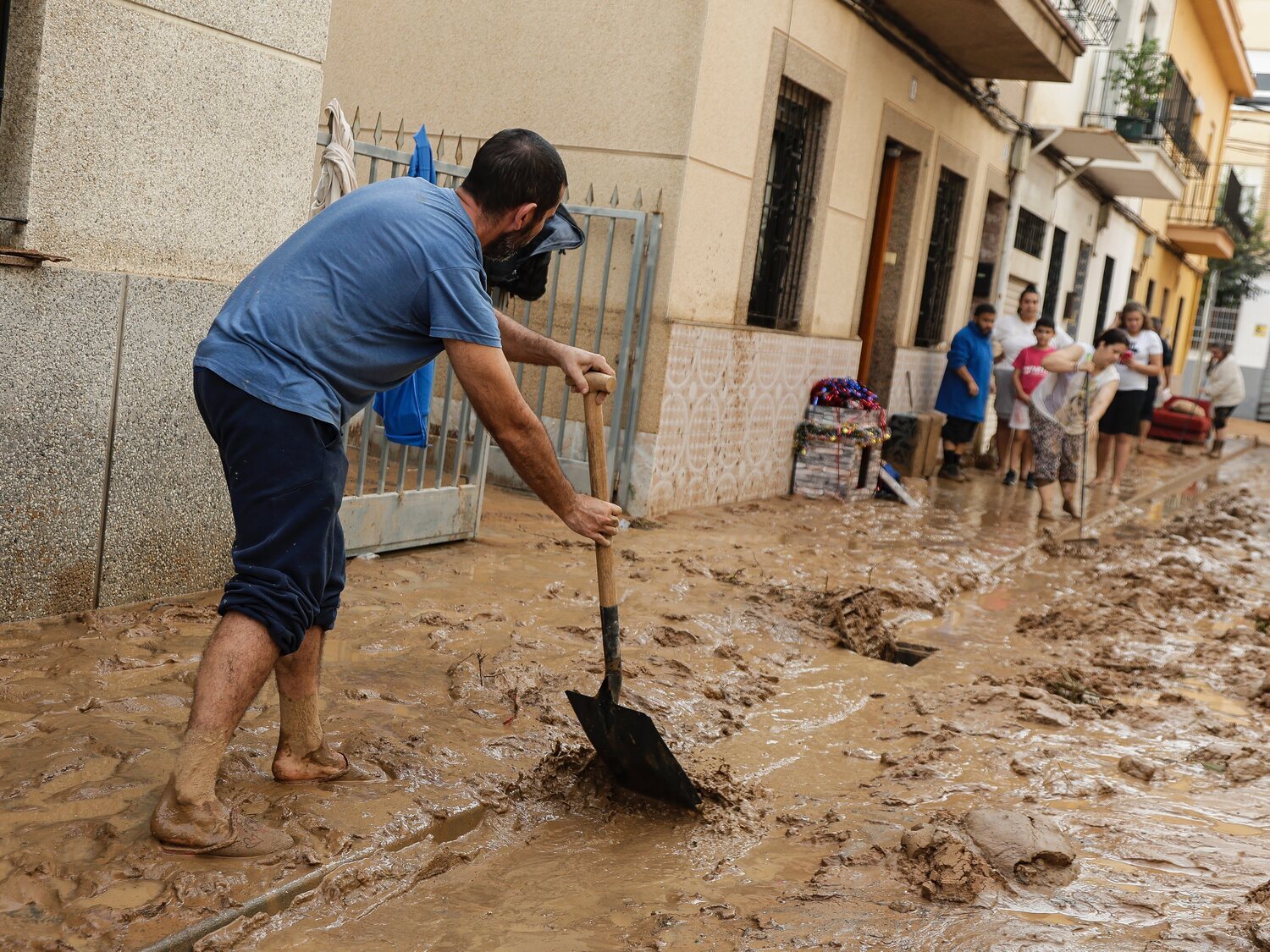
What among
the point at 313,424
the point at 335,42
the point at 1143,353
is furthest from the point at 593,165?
the point at 1143,353

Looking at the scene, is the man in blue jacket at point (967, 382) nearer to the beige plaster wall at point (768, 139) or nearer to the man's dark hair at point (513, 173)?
the beige plaster wall at point (768, 139)

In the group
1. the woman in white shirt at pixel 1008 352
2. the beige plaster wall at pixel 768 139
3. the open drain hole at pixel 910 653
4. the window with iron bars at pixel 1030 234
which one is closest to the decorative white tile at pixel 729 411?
the beige plaster wall at pixel 768 139

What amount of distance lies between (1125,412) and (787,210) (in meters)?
4.69

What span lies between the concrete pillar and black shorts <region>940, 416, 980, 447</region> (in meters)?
8.54

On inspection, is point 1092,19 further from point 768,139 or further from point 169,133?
point 169,133

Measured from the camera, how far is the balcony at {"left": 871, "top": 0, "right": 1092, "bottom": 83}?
33.2 ft

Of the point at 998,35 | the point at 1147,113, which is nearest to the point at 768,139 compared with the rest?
the point at 998,35

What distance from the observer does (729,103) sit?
7.92 m

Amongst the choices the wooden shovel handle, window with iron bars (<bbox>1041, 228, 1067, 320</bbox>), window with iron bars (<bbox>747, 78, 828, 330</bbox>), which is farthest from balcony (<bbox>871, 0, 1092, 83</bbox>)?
the wooden shovel handle

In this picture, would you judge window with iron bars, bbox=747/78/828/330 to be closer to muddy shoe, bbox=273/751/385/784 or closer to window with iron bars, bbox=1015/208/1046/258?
muddy shoe, bbox=273/751/385/784

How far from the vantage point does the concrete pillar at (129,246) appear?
4.00 m

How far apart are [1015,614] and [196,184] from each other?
4588mm

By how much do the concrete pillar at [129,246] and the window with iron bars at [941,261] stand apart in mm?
9034

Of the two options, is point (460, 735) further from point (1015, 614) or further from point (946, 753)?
point (1015, 614)
